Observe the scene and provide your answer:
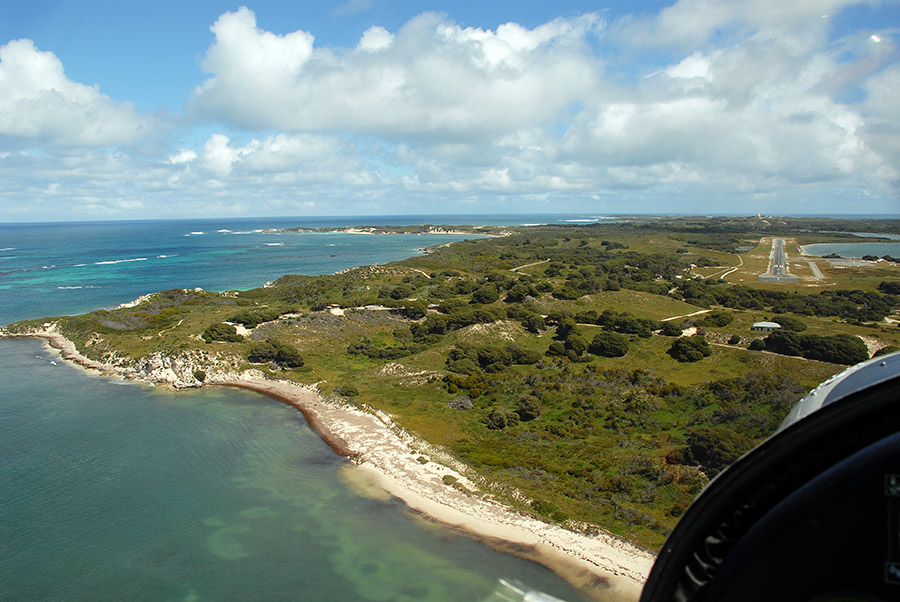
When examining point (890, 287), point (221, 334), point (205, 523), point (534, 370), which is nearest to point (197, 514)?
point (205, 523)

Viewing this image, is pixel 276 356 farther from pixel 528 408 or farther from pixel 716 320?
pixel 716 320

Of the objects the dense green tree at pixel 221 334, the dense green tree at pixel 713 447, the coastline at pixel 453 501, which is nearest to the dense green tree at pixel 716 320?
the dense green tree at pixel 713 447

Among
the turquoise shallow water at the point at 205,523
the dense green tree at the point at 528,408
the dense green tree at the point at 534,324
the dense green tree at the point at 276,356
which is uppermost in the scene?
the dense green tree at the point at 534,324

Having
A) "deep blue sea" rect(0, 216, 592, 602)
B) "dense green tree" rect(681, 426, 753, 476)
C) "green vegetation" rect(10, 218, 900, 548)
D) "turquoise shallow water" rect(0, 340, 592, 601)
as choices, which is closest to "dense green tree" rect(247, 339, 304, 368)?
"green vegetation" rect(10, 218, 900, 548)

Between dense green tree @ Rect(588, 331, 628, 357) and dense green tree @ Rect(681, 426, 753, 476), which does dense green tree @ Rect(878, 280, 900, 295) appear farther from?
dense green tree @ Rect(681, 426, 753, 476)

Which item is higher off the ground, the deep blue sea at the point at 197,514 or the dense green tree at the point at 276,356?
the dense green tree at the point at 276,356

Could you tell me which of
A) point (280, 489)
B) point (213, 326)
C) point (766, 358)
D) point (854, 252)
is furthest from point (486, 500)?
point (854, 252)

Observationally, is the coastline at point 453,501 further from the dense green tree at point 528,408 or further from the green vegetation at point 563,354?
the dense green tree at point 528,408
